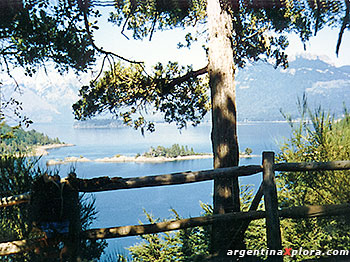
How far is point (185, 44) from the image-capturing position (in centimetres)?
661

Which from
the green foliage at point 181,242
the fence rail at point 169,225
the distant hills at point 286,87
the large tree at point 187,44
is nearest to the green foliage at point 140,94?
the large tree at point 187,44

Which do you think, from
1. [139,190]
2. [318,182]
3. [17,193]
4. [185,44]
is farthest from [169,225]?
[139,190]

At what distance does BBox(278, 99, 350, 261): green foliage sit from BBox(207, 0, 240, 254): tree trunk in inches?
34.4

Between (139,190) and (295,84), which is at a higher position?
(295,84)

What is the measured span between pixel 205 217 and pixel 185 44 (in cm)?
462

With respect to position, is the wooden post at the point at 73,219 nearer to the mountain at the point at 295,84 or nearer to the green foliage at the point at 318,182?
the green foliage at the point at 318,182

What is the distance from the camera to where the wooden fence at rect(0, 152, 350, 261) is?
7.39ft

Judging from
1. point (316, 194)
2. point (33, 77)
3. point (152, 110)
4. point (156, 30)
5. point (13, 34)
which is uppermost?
point (156, 30)

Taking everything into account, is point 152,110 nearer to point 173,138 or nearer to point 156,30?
point 156,30

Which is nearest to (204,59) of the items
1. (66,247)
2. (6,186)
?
(6,186)

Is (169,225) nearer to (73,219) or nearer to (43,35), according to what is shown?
(73,219)

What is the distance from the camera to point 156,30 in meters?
6.25

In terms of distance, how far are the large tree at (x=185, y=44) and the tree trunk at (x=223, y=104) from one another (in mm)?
12

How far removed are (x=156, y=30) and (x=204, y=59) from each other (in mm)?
1043
